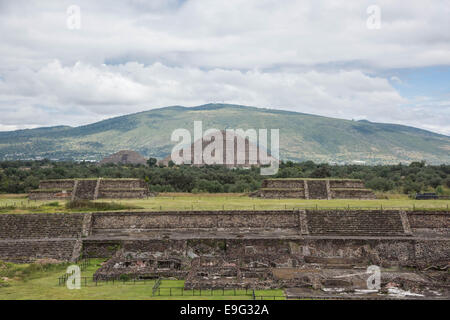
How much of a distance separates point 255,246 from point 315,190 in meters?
18.6

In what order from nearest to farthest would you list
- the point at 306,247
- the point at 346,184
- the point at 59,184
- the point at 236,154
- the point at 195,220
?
the point at 306,247, the point at 195,220, the point at 59,184, the point at 346,184, the point at 236,154

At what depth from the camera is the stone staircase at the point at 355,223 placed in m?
34.2

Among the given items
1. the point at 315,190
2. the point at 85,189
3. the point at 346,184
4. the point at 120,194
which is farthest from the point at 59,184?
the point at 346,184

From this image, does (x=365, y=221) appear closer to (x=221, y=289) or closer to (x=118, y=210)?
(x=221, y=289)

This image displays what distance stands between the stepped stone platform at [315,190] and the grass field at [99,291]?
24416mm

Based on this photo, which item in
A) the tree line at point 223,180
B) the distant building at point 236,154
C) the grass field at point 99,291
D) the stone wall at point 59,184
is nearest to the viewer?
the grass field at point 99,291

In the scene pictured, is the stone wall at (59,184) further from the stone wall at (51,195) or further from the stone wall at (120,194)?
the stone wall at (120,194)

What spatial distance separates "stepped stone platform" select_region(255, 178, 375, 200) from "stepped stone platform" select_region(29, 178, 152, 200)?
13326mm

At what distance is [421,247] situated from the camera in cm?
3244

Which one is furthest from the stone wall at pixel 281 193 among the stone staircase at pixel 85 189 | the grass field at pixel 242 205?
the stone staircase at pixel 85 189

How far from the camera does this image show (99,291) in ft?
78.6

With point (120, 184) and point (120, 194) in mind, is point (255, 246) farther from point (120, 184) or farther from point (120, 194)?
point (120, 184)

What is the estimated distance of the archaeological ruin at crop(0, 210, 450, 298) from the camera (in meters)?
26.0

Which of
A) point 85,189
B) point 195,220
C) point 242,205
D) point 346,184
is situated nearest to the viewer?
point 195,220
